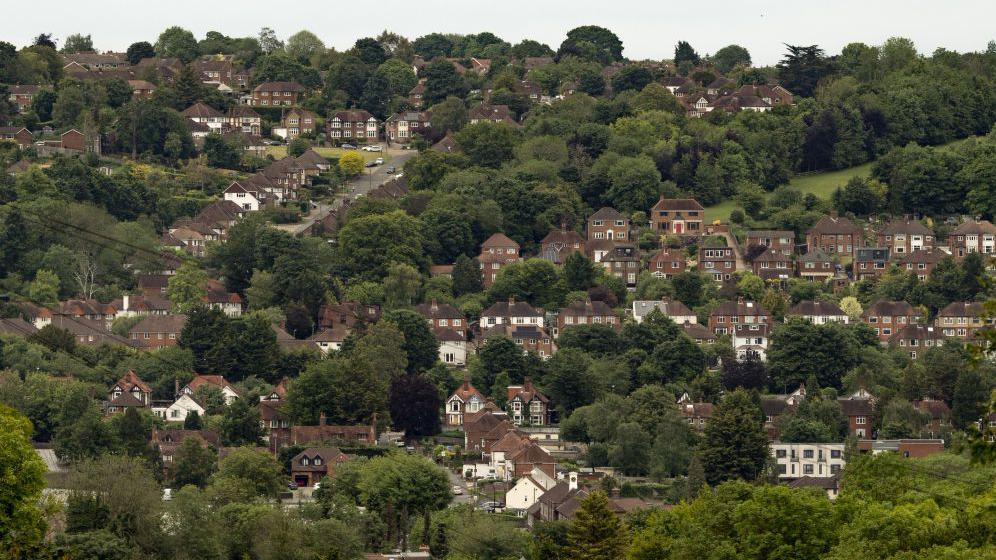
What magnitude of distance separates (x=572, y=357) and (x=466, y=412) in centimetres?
412

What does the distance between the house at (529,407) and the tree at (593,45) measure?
6618cm

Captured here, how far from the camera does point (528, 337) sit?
88.4 metres

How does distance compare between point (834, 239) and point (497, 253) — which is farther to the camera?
point (834, 239)

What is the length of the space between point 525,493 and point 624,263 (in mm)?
28959

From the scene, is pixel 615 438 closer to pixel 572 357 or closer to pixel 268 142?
pixel 572 357

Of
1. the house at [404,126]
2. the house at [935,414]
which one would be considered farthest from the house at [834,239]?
the house at [404,126]

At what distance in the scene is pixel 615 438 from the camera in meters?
75.4

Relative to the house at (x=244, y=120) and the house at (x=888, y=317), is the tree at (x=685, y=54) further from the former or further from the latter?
the house at (x=888, y=317)

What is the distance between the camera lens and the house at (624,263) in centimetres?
9681

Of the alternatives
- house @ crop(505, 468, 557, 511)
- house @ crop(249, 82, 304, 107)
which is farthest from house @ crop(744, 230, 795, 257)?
house @ crop(249, 82, 304, 107)

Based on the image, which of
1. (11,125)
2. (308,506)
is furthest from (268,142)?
(308,506)

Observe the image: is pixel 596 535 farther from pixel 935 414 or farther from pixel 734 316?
pixel 734 316

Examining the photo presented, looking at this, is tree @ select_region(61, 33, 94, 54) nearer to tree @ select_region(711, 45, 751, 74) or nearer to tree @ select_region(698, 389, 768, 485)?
tree @ select_region(711, 45, 751, 74)

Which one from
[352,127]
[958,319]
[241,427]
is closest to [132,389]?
[241,427]
